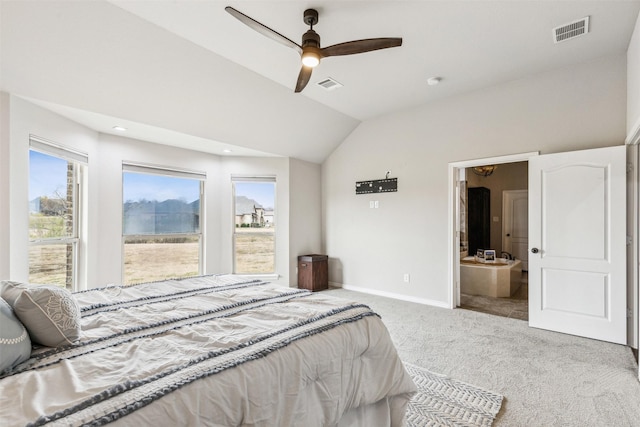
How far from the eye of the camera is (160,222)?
4.62 meters

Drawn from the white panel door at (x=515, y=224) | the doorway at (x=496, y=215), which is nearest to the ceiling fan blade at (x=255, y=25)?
the doorway at (x=496, y=215)

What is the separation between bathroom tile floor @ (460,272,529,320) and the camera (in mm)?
4040

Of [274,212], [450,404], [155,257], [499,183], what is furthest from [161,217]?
[499,183]

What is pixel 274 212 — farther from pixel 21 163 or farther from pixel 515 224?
pixel 515 224

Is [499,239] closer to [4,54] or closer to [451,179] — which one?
[451,179]

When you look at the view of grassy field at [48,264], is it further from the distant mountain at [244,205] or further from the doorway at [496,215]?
the doorway at [496,215]

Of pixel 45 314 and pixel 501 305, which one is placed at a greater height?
pixel 45 314

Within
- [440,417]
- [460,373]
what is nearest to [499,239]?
[460,373]

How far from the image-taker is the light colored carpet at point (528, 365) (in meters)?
1.99

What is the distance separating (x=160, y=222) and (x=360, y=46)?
12.6ft

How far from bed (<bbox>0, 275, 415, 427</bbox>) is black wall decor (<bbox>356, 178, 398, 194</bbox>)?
3.24 metres

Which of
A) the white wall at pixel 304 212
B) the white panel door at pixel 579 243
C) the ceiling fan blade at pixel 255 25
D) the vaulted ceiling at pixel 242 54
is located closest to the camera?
the ceiling fan blade at pixel 255 25

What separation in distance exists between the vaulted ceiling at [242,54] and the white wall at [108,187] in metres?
0.20

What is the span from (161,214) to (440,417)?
439cm
